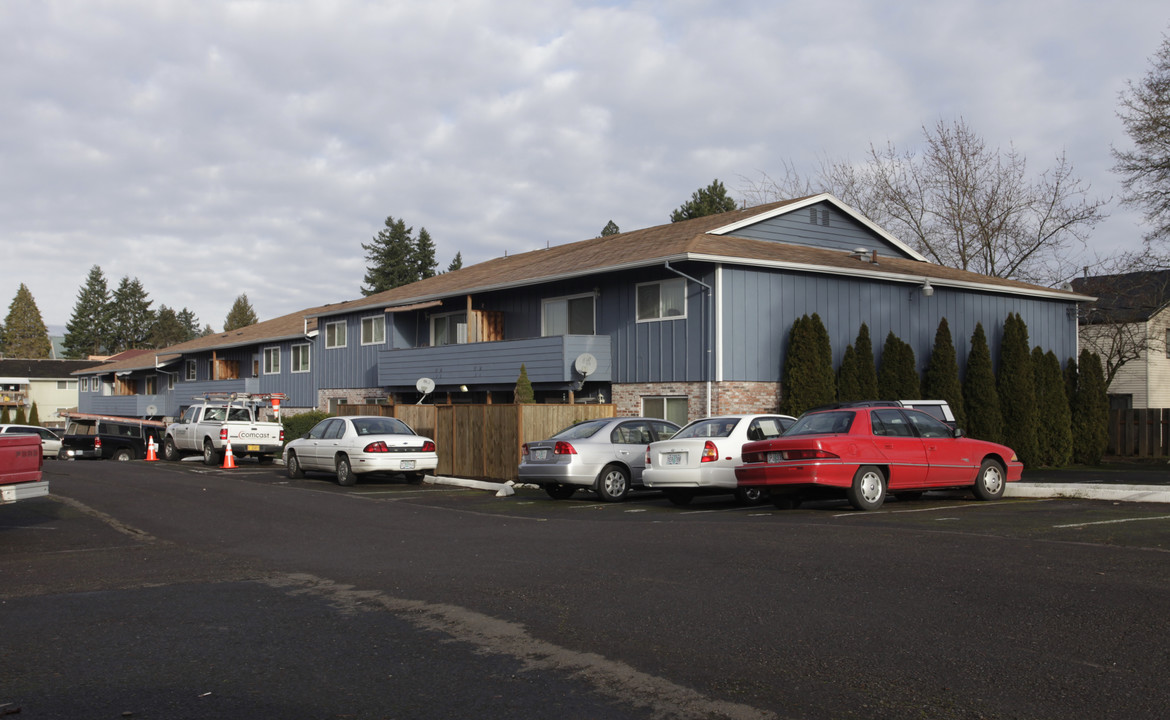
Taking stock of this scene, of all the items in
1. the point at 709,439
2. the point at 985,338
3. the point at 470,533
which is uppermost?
the point at 985,338

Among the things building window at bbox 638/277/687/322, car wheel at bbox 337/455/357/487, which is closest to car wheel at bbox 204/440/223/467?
car wheel at bbox 337/455/357/487

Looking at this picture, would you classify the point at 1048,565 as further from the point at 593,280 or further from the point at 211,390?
the point at 211,390

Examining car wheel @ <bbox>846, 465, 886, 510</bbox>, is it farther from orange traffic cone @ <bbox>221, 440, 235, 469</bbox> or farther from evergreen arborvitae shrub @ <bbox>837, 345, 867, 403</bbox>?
orange traffic cone @ <bbox>221, 440, 235, 469</bbox>

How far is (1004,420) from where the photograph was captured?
28.2 m

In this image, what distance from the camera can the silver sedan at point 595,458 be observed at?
17453 mm

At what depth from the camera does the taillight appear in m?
15.6

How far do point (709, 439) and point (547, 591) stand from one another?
7.67 m

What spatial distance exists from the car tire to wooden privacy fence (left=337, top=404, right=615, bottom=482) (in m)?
9.44

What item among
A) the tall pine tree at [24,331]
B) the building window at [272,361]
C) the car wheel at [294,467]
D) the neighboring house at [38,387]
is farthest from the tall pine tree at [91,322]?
the car wheel at [294,467]

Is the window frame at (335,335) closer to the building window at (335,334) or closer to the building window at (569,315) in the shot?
the building window at (335,334)

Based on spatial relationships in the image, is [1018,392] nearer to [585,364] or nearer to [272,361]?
[585,364]

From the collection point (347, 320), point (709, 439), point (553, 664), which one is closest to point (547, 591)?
point (553, 664)

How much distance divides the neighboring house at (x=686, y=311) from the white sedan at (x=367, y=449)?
205 inches

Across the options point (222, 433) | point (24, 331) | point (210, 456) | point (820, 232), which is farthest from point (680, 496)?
point (24, 331)
